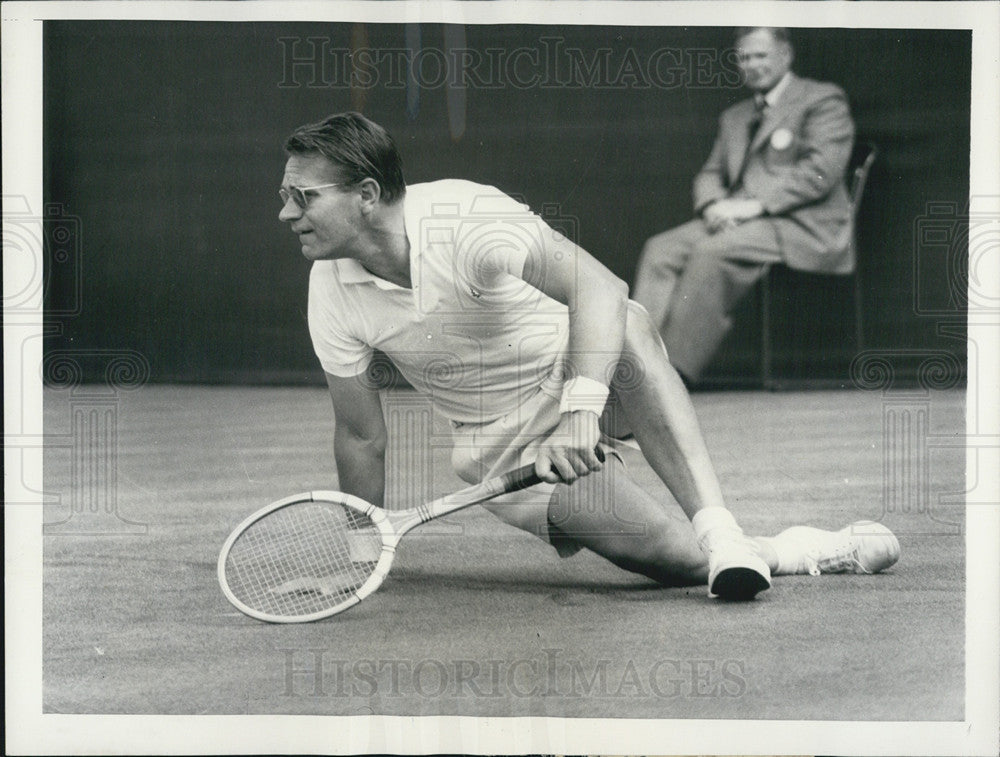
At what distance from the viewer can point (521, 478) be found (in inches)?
145

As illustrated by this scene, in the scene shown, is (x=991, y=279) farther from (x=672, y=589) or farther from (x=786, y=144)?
(x=672, y=589)

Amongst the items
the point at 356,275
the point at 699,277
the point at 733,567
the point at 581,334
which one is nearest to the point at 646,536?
the point at 733,567

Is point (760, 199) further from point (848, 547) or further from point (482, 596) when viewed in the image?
point (482, 596)

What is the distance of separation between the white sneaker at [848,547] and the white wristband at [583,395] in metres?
0.65

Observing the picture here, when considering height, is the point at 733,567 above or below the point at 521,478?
below

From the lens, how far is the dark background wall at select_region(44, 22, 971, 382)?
146 inches

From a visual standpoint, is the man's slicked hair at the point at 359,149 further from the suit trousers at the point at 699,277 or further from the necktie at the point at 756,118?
the necktie at the point at 756,118

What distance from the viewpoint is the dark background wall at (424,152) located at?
12.2 feet

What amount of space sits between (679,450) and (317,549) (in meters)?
1.06

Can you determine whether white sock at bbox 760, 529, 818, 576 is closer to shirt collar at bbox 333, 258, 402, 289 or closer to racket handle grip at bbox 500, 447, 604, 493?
racket handle grip at bbox 500, 447, 604, 493

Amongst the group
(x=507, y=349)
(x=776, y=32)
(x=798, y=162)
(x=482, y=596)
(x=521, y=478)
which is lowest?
(x=482, y=596)

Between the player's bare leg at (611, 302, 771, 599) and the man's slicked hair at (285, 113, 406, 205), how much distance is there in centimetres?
77

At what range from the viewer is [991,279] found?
148 inches

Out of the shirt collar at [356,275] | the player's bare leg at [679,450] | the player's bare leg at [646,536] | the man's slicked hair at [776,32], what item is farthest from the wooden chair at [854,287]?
the shirt collar at [356,275]
